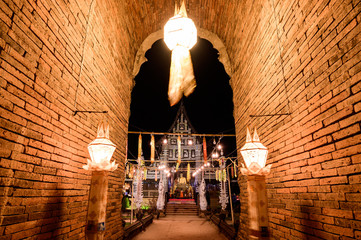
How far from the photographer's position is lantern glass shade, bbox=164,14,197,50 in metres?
3.28

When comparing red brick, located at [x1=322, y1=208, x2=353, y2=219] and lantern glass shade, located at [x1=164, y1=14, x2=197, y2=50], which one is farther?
lantern glass shade, located at [x1=164, y1=14, x2=197, y2=50]

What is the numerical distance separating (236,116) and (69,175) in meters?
5.37

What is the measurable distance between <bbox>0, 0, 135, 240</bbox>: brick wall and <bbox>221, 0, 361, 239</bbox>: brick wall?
3743 millimetres

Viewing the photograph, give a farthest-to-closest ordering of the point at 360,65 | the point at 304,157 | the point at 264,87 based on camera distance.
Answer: the point at 264,87
the point at 304,157
the point at 360,65

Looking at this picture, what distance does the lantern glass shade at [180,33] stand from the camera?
3.28m

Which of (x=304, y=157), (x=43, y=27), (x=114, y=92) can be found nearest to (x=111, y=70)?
(x=114, y=92)

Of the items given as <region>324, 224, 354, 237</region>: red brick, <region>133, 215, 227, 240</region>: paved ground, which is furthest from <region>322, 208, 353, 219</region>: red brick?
<region>133, 215, 227, 240</region>: paved ground

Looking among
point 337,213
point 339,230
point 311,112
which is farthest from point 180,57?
point 339,230

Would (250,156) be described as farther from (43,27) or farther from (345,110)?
(43,27)

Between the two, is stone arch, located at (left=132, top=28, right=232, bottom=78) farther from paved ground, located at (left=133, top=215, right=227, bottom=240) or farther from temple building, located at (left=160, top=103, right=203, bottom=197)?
temple building, located at (left=160, top=103, right=203, bottom=197)

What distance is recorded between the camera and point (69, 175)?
353 centimetres

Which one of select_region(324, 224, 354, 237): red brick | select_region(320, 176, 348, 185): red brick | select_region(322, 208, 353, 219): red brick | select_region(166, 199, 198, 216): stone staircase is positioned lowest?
select_region(166, 199, 198, 216): stone staircase

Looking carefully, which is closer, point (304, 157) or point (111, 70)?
point (304, 157)

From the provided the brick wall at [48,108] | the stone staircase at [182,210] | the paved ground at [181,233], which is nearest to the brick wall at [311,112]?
the brick wall at [48,108]
